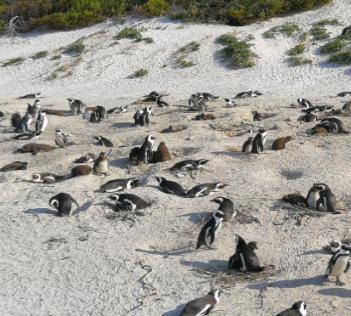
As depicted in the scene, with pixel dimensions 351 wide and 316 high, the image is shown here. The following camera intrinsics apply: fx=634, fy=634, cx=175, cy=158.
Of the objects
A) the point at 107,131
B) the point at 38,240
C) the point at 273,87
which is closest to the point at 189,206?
the point at 38,240

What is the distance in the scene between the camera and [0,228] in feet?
33.1

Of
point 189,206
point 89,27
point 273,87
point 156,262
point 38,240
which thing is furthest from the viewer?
point 89,27

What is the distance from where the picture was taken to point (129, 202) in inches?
398

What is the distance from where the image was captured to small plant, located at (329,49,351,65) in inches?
881

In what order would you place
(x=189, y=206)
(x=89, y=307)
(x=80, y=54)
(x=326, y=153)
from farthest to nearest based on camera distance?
1. (x=80, y=54)
2. (x=326, y=153)
3. (x=189, y=206)
4. (x=89, y=307)

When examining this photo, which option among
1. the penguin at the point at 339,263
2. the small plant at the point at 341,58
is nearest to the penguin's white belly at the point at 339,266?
the penguin at the point at 339,263

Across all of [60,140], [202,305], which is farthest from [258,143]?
[202,305]

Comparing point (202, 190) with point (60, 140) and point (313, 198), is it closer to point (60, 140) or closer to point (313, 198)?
point (313, 198)

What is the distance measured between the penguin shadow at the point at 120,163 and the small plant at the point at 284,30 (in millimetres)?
14353

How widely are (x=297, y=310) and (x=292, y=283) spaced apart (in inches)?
38.8

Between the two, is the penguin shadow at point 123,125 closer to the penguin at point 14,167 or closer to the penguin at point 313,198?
the penguin at point 14,167

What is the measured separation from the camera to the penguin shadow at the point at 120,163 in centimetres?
1289

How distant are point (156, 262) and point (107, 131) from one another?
27.0 feet

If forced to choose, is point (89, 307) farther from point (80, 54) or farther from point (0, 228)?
point (80, 54)
